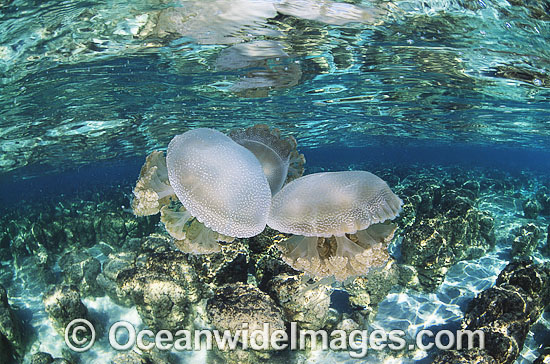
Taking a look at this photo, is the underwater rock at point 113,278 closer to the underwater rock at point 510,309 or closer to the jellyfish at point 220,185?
the jellyfish at point 220,185

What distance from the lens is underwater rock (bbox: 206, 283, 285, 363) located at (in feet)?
14.6

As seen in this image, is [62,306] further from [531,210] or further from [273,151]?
[531,210]

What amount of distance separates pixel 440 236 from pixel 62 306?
25.7 ft

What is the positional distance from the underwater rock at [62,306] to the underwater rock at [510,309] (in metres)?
6.36

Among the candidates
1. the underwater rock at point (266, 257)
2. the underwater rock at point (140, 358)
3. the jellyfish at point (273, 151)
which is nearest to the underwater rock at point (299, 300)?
the underwater rock at point (266, 257)

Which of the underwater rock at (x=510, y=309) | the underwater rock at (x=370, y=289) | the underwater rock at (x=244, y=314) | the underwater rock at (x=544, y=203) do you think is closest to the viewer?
the underwater rock at (x=244, y=314)

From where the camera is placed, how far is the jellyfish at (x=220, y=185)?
226cm

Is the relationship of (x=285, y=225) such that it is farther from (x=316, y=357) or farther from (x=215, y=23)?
(x=215, y=23)

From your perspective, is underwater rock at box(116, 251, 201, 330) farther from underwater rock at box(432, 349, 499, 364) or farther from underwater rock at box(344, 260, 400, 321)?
underwater rock at box(432, 349, 499, 364)

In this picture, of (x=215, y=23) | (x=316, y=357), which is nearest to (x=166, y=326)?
(x=316, y=357)

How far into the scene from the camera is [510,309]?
5.17 meters

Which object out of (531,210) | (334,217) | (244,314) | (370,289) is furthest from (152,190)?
(531,210)

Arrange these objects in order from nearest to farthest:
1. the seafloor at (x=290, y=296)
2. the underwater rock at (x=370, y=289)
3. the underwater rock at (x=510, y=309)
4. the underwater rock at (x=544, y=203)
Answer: the underwater rock at (x=510, y=309)
the seafloor at (x=290, y=296)
the underwater rock at (x=370, y=289)
the underwater rock at (x=544, y=203)

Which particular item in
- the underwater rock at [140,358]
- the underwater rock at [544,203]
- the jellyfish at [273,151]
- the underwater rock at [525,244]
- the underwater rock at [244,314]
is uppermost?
the jellyfish at [273,151]
